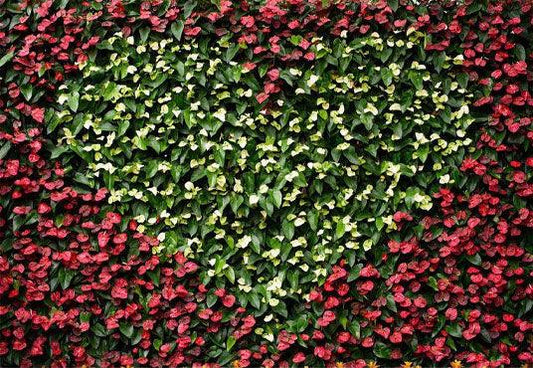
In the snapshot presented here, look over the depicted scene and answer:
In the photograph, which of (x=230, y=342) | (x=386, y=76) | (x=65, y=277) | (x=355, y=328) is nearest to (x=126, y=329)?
(x=65, y=277)

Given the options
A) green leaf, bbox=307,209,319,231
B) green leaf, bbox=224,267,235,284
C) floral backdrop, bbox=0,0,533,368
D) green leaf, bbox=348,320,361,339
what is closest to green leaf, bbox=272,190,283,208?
floral backdrop, bbox=0,0,533,368

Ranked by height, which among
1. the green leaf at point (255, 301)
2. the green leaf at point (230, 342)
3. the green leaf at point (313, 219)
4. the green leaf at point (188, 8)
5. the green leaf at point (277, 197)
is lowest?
the green leaf at point (230, 342)

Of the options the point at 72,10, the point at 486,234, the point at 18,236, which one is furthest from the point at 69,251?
the point at 486,234

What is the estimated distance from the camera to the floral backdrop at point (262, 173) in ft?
11.8

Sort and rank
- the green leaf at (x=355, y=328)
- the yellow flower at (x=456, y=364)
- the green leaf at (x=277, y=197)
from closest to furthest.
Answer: the yellow flower at (x=456, y=364) < the green leaf at (x=277, y=197) < the green leaf at (x=355, y=328)

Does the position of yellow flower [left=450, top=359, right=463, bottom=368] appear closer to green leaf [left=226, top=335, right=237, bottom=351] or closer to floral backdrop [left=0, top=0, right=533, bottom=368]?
floral backdrop [left=0, top=0, right=533, bottom=368]

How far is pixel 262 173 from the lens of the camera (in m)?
3.61

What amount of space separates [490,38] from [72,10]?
227cm

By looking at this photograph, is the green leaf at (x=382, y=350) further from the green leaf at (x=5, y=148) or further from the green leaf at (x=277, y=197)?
→ the green leaf at (x=5, y=148)

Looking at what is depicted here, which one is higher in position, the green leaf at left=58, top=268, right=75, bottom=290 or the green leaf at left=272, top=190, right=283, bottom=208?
the green leaf at left=272, top=190, right=283, bottom=208

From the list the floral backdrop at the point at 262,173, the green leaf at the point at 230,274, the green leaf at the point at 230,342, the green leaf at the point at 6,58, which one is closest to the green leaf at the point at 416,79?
the floral backdrop at the point at 262,173

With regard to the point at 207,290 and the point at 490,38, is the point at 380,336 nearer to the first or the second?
the point at 207,290

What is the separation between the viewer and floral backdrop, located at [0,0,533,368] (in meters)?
3.60

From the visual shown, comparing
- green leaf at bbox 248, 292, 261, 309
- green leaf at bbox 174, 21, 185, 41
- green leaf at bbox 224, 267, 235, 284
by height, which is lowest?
green leaf at bbox 248, 292, 261, 309
